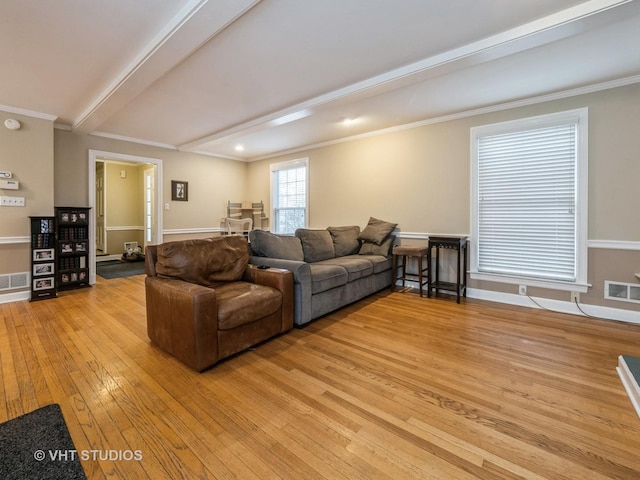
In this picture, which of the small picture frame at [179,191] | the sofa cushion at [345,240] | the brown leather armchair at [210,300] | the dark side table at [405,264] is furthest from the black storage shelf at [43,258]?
the dark side table at [405,264]

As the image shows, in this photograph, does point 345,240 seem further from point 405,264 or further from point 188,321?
point 188,321

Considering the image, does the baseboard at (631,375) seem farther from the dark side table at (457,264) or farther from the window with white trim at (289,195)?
the window with white trim at (289,195)

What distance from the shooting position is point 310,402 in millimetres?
1697

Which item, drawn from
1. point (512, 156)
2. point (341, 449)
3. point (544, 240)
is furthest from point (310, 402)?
point (512, 156)

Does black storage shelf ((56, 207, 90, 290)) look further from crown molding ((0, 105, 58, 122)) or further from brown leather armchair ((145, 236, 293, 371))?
brown leather armchair ((145, 236, 293, 371))

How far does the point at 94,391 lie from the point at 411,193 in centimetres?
415

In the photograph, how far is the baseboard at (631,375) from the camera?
5.48ft

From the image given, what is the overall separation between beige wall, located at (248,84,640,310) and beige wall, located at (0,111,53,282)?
3647 millimetres

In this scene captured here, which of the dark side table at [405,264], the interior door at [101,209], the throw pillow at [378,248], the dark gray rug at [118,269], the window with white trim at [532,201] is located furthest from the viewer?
the interior door at [101,209]

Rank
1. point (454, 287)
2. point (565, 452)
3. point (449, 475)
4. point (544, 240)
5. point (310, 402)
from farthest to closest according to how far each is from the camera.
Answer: point (454, 287)
point (544, 240)
point (310, 402)
point (565, 452)
point (449, 475)

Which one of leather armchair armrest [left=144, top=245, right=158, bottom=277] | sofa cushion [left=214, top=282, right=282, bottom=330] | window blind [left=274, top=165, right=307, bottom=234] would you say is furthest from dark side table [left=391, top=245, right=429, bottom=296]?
leather armchair armrest [left=144, top=245, right=158, bottom=277]

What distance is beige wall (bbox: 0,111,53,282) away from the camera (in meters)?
3.65

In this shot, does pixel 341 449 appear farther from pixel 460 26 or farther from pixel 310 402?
pixel 460 26

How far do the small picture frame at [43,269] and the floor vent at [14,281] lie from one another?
0.59 feet
